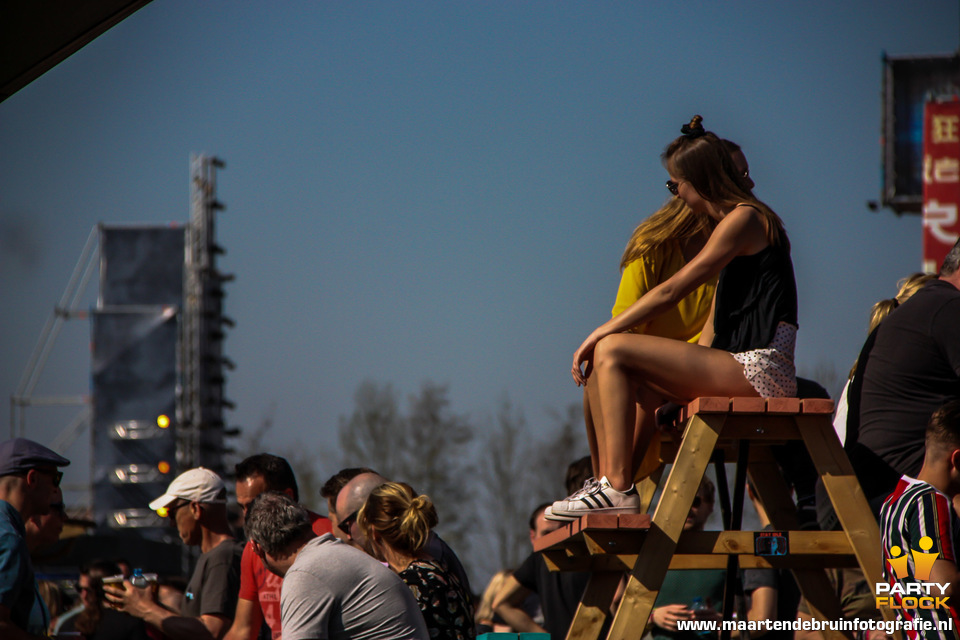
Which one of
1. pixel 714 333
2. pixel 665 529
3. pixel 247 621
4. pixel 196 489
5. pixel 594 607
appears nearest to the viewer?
pixel 665 529

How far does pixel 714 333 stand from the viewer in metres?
3.79

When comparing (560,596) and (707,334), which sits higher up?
(707,334)

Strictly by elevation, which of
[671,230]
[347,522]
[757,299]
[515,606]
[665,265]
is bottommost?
[515,606]

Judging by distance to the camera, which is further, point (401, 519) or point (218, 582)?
point (218, 582)

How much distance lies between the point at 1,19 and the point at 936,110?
15.4 metres

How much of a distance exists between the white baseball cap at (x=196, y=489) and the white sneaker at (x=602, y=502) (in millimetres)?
2642

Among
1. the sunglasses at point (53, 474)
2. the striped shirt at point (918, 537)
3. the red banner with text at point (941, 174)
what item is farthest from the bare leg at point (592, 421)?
the red banner with text at point (941, 174)

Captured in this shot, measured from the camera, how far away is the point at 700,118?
3.71m

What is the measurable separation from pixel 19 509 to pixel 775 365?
288cm

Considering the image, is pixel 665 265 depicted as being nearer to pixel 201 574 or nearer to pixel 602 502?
pixel 602 502

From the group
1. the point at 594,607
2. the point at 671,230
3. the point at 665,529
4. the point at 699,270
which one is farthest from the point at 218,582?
the point at 699,270

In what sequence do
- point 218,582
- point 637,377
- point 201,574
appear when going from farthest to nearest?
point 201,574 → point 218,582 → point 637,377

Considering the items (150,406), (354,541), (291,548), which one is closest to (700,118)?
(291,548)

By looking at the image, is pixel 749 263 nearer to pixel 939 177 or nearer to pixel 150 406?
pixel 939 177
